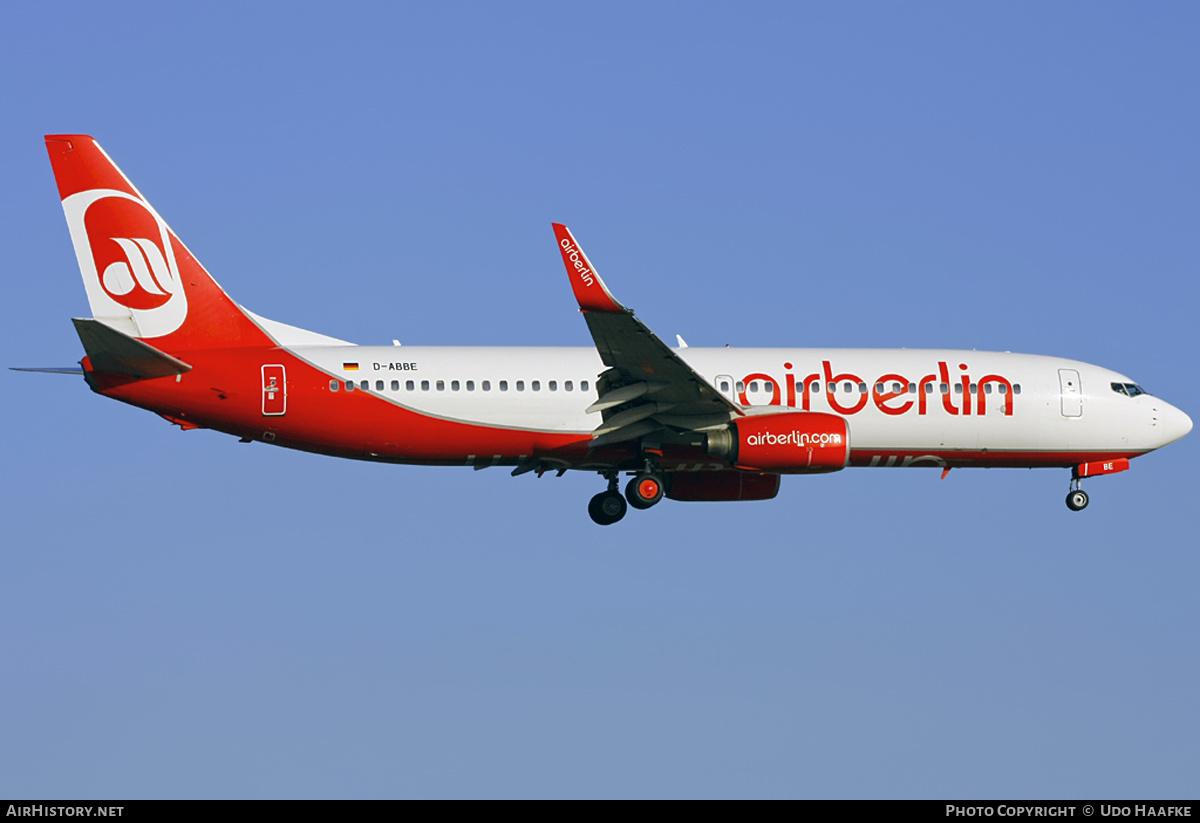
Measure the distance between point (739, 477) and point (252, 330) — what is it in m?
13.1

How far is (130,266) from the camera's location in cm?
3756

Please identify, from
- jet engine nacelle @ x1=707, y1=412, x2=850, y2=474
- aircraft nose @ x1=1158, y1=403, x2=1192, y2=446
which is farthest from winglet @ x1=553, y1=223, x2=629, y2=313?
aircraft nose @ x1=1158, y1=403, x2=1192, y2=446

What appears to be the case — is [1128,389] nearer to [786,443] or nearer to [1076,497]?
[1076,497]

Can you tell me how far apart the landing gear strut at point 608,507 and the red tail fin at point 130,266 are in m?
9.13

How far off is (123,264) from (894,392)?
19198 millimetres

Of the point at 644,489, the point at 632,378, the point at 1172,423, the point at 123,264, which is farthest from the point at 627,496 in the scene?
the point at 1172,423

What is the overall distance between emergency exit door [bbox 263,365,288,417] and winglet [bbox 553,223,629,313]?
26.1 ft

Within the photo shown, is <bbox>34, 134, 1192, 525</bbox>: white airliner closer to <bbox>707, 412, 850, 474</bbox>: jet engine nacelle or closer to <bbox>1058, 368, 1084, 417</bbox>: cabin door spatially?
<bbox>707, 412, 850, 474</bbox>: jet engine nacelle

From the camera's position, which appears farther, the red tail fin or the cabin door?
the cabin door

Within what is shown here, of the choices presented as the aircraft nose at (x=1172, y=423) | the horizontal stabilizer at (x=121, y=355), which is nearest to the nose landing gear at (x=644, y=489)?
the horizontal stabilizer at (x=121, y=355)

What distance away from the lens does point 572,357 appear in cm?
3931

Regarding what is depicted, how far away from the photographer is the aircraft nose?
42.4 metres

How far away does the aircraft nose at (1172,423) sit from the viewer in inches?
1671

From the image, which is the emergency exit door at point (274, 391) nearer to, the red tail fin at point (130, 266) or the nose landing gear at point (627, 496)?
the red tail fin at point (130, 266)
